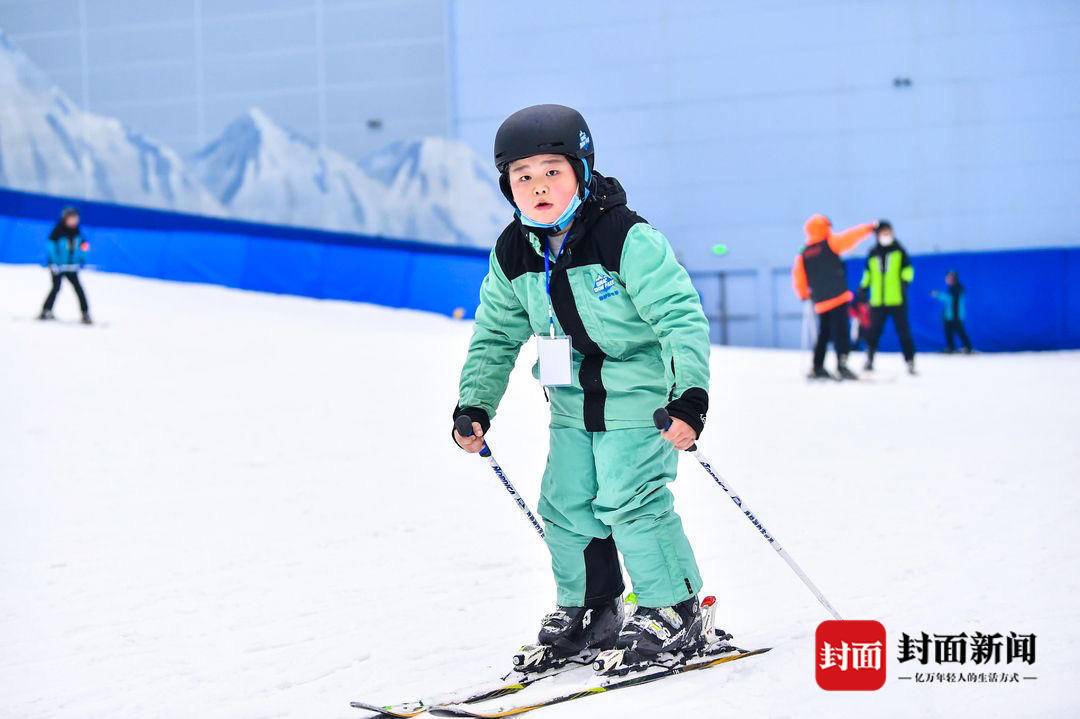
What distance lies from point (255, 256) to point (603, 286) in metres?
16.4

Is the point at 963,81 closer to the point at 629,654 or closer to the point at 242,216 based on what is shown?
the point at 242,216

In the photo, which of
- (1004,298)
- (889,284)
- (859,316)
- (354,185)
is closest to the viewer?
(889,284)

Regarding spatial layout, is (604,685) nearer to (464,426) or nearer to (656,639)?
(656,639)

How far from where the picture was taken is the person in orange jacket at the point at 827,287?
1141 centimetres

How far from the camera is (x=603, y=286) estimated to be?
299 centimetres

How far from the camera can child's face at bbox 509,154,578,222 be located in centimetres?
297

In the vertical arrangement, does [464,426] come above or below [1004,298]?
above

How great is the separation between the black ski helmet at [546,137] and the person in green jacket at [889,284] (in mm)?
10187

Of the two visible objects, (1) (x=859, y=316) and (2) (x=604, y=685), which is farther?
(1) (x=859, y=316)

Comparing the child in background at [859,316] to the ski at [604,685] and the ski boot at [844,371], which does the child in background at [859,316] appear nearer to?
the ski boot at [844,371]

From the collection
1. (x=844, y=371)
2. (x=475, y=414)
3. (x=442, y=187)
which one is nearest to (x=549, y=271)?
(x=475, y=414)

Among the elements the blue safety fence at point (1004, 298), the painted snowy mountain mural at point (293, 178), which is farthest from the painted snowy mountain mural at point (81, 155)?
the blue safety fence at point (1004, 298)

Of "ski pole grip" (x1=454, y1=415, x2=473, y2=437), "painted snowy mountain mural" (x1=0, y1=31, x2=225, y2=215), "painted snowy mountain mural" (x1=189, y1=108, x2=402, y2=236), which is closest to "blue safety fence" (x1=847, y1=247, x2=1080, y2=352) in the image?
A: "painted snowy mountain mural" (x1=189, y1=108, x2=402, y2=236)

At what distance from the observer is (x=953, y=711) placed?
257 cm
